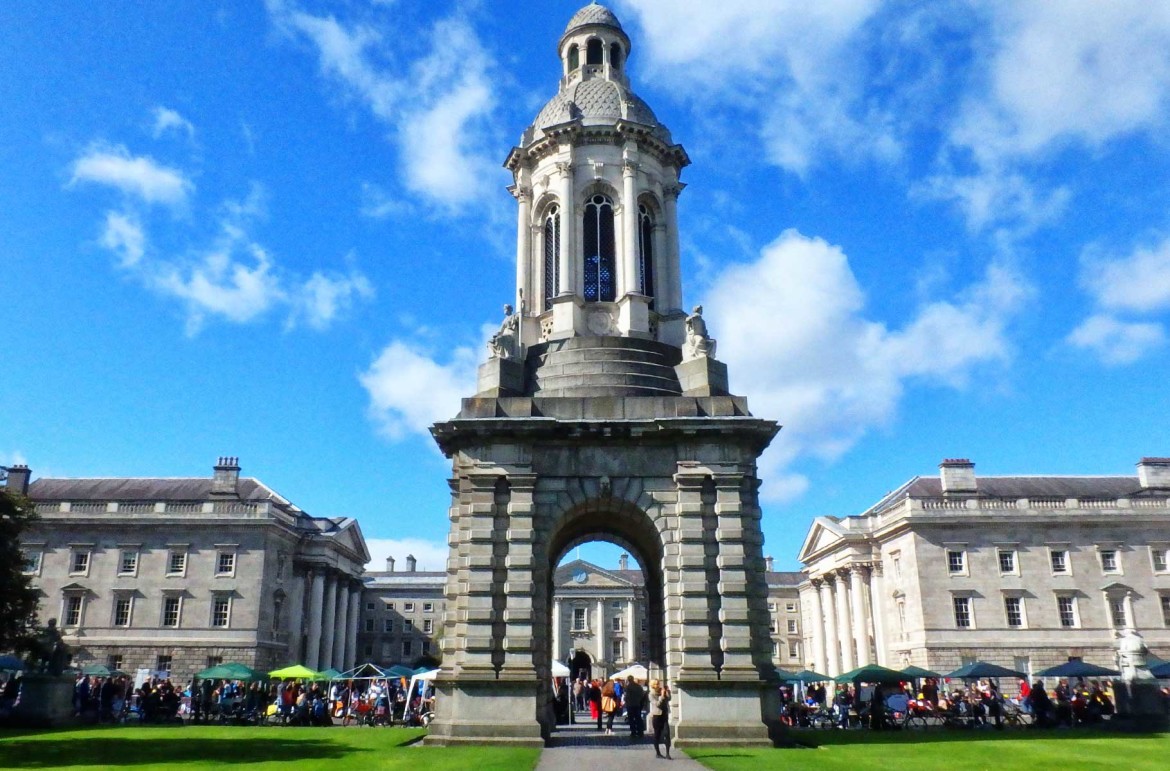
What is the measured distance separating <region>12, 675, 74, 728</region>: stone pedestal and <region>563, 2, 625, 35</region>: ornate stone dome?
2955 cm

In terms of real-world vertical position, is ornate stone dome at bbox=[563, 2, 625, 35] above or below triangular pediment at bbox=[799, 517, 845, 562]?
above

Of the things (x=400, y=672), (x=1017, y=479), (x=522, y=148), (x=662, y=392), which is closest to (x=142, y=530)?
(x=400, y=672)

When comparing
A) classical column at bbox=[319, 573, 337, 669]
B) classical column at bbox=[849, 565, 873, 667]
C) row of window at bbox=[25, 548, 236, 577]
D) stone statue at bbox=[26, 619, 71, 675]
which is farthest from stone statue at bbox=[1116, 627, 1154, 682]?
classical column at bbox=[319, 573, 337, 669]

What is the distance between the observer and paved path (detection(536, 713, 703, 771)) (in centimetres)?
1848

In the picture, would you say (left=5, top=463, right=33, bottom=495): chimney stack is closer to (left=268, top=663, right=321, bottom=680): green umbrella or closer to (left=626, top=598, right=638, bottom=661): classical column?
(left=268, top=663, right=321, bottom=680): green umbrella

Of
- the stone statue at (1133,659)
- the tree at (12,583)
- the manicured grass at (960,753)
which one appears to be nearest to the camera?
the manicured grass at (960,753)

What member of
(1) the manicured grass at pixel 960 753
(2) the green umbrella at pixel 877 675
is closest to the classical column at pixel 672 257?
(1) the manicured grass at pixel 960 753

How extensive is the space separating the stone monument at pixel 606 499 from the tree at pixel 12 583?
17.7 meters

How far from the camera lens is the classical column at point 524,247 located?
102ft

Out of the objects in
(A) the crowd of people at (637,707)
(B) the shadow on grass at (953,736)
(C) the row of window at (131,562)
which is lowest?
(B) the shadow on grass at (953,736)

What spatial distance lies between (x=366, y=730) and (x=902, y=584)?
4251 cm

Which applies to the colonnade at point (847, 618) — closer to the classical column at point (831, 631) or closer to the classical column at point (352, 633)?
the classical column at point (831, 631)

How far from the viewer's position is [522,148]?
32375 mm

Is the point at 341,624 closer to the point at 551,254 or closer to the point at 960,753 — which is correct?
the point at 551,254
